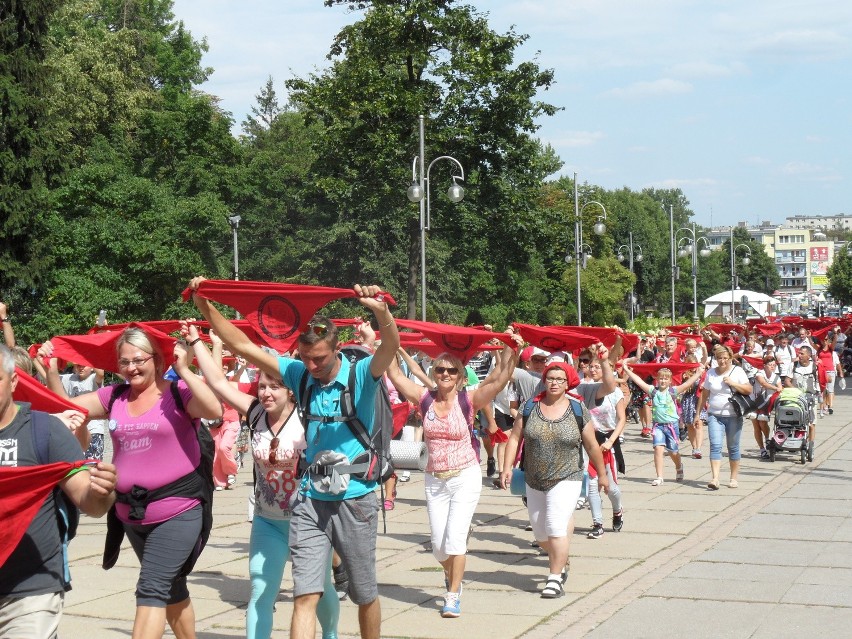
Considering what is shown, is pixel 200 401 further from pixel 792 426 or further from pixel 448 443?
pixel 792 426

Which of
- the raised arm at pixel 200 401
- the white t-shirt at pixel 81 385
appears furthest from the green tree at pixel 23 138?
the raised arm at pixel 200 401

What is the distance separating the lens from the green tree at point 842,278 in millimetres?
119625

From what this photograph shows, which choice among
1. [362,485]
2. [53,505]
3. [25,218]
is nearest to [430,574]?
[362,485]

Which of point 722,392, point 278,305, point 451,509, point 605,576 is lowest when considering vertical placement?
point 605,576

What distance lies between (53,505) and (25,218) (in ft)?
108

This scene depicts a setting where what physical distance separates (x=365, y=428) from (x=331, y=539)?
57 cm

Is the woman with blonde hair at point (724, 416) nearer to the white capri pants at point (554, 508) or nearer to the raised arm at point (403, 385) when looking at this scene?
the white capri pants at point (554, 508)

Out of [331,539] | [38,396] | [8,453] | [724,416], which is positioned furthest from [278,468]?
[724,416]

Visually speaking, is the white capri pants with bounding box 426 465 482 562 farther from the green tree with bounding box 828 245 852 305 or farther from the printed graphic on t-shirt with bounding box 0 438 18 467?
the green tree with bounding box 828 245 852 305

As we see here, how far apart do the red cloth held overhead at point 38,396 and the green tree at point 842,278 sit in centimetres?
12110

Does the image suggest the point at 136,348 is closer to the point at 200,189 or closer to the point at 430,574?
the point at 430,574

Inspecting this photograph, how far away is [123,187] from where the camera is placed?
42719 millimetres

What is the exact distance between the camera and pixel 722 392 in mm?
15414

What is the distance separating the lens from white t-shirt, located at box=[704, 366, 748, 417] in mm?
15305
